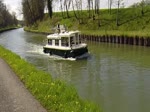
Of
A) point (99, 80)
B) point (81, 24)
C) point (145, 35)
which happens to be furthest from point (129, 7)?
point (99, 80)

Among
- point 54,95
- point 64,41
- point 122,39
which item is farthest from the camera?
point 122,39

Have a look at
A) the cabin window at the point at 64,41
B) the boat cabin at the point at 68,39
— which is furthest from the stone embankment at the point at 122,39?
the cabin window at the point at 64,41

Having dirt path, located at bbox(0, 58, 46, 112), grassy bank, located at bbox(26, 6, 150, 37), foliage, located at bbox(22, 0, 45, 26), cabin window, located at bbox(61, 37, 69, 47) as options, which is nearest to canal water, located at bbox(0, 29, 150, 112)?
cabin window, located at bbox(61, 37, 69, 47)

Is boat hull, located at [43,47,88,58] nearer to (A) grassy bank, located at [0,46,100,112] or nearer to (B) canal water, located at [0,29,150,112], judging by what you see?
(B) canal water, located at [0,29,150,112]

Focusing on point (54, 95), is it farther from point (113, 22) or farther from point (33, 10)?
point (33, 10)

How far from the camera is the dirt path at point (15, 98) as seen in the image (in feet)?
41.9

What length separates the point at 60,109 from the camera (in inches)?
480

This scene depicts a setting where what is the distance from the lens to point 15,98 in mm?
14188

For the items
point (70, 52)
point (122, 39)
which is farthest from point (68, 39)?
point (122, 39)

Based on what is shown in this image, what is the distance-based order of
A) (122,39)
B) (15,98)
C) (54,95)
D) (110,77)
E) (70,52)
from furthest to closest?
1. (122,39)
2. (70,52)
3. (110,77)
4. (15,98)
5. (54,95)

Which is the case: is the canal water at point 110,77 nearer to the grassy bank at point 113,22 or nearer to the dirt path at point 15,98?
the dirt path at point 15,98

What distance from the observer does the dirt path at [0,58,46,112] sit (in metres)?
12.8

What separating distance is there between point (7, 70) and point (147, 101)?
10516 mm

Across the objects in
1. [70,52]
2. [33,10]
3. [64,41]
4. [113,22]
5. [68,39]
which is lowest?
[70,52]
